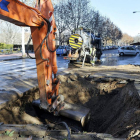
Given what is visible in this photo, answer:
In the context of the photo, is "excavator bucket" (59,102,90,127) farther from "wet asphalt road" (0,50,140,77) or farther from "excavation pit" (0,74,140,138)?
"wet asphalt road" (0,50,140,77)

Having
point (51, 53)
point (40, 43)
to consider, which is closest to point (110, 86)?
point (51, 53)

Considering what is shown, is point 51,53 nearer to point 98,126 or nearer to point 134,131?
point 134,131

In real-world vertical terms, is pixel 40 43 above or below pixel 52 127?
above

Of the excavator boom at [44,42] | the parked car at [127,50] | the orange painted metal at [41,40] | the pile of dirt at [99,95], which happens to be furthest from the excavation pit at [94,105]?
the parked car at [127,50]

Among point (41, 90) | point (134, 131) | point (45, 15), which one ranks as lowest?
point (134, 131)

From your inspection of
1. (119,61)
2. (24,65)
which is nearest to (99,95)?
(24,65)

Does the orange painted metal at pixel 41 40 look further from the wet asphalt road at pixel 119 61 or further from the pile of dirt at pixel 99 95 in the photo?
the wet asphalt road at pixel 119 61

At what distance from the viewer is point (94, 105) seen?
18.7ft

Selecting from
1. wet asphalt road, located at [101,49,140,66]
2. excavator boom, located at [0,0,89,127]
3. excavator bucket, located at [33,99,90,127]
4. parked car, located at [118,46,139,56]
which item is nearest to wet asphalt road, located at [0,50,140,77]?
wet asphalt road, located at [101,49,140,66]

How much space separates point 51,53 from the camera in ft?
12.1

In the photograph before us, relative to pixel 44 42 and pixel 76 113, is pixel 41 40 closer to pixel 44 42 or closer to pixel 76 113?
pixel 44 42

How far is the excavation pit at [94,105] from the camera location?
407cm

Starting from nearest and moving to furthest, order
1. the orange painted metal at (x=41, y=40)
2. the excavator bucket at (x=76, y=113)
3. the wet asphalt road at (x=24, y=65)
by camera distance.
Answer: the orange painted metal at (x=41, y=40) → the excavator bucket at (x=76, y=113) → the wet asphalt road at (x=24, y=65)

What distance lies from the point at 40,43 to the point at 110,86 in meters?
3.88
